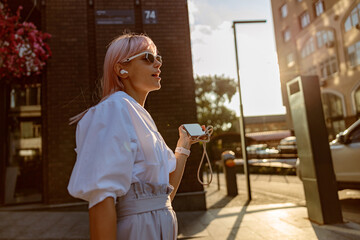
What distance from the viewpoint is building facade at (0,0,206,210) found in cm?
695

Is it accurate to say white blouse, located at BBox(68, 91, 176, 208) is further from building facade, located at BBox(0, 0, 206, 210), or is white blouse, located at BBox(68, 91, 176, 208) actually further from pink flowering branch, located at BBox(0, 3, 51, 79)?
pink flowering branch, located at BBox(0, 3, 51, 79)

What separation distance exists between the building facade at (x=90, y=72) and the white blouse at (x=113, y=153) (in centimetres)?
563

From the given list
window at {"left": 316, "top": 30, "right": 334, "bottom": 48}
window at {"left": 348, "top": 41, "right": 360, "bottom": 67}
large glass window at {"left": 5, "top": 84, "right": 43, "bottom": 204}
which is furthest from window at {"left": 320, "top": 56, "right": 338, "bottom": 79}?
large glass window at {"left": 5, "top": 84, "right": 43, "bottom": 204}

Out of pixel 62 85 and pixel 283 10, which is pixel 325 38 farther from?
pixel 62 85

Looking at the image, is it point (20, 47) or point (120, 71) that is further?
point (20, 47)

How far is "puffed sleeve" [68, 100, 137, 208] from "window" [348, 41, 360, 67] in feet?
89.6

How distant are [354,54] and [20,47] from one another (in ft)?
82.9

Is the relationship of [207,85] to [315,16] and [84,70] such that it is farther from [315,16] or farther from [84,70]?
[84,70]

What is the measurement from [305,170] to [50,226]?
16.1ft

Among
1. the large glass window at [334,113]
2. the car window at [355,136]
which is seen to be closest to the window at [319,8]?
the large glass window at [334,113]

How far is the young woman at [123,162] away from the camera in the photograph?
3.77ft

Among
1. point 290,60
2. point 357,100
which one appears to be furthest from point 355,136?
point 290,60

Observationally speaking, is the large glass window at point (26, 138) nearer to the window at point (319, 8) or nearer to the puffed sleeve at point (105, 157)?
the puffed sleeve at point (105, 157)

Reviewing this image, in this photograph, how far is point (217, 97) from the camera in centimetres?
3666
